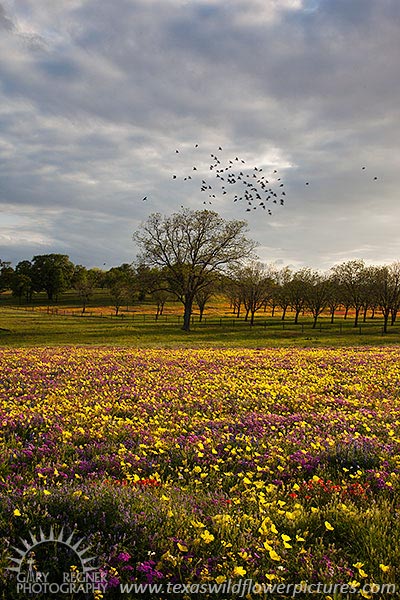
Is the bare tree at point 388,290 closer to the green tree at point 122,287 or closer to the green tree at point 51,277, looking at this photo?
the green tree at point 122,287

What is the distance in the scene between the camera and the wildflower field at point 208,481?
13.3 feet

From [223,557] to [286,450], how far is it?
11.6 ft

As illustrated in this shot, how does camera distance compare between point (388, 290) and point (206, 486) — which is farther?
point (388, 290)

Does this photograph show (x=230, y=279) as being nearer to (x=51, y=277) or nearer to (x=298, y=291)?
(x=298, y=291)

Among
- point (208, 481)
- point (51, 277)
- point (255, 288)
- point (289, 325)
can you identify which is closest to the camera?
point (208, 481)

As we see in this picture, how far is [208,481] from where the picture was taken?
6184mm

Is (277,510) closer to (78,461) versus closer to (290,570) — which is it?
(290,570)

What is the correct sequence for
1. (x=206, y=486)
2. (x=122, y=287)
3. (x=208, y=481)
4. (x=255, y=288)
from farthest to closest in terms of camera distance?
(x=122, y=287)
(x=255, y=288)
(x=208, y=481)
(x=206, y=486)

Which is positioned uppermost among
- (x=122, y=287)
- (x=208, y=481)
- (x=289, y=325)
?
(x=122, y=287)

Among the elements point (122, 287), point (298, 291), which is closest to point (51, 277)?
point (122, 287)

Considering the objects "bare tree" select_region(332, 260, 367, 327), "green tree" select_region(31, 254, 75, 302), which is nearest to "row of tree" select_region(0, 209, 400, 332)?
"bare tree" select_region(332, 260, 367, 327)

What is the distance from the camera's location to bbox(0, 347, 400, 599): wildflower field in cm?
405

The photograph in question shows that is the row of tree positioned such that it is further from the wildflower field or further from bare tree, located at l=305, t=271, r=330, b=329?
the wildflower field

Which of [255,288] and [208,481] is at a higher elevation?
[255,288]
